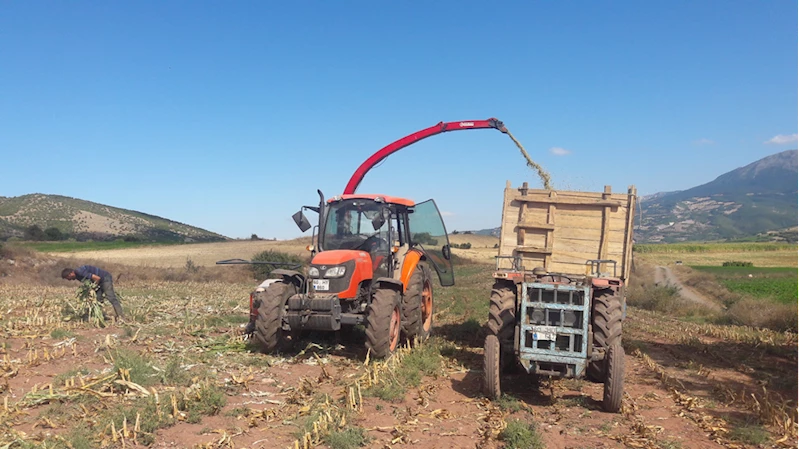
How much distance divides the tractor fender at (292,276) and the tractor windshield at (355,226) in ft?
2.34

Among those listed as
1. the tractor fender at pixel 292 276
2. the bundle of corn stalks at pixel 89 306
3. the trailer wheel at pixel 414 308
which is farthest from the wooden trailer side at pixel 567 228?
the bundle of corn stalks at pixel 89 306

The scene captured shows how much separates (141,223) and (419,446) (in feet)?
258

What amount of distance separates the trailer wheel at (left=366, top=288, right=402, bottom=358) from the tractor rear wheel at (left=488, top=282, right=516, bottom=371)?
1.55m

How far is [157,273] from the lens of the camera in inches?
1038

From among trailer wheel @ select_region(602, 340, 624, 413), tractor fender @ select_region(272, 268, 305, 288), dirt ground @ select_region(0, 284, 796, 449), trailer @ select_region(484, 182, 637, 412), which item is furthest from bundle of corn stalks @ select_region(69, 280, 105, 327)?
trailer wheel @ select_region(602, 340, 624, 413)

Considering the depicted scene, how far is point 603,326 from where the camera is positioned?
277 inches

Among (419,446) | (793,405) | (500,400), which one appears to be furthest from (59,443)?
(793,405)

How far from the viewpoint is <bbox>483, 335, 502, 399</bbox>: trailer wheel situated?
6.83 m

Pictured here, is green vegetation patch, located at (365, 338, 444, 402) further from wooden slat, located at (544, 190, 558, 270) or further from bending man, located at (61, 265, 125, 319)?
bending man, located at (61, 265, 125, 319)

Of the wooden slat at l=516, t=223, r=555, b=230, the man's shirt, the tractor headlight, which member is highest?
the wooden slat at l=516, t=223, r=555, b=230

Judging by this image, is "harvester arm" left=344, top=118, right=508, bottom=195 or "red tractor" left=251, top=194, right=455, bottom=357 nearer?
"red tractor" left=251, top=194, right=455, bottom=357

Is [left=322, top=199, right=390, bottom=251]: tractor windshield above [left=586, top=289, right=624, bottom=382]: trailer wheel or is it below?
above

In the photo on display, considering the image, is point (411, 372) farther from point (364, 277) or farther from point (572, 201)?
point (572, 201)

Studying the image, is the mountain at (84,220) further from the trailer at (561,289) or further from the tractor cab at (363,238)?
the trailer at (561,289)
